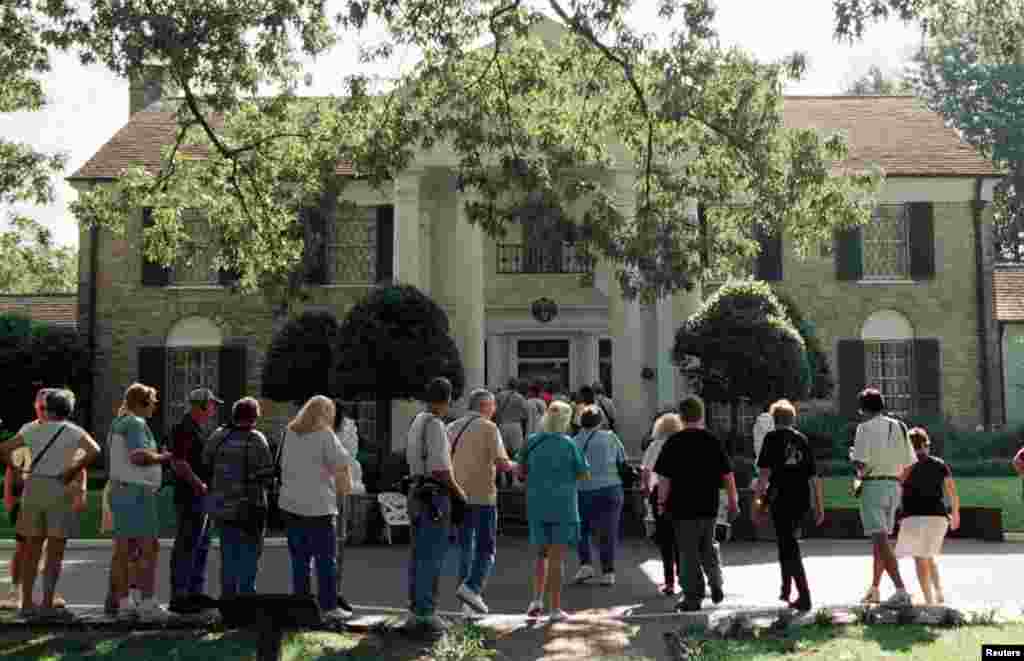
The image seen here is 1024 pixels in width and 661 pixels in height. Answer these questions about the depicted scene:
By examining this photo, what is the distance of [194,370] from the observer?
92.4ft

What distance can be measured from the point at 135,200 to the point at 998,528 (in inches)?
523

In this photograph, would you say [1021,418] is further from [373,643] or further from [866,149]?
[373,643]

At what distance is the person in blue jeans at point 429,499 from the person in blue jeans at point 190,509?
1769 mm

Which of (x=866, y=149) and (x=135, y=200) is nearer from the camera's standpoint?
(x=135, y=200)

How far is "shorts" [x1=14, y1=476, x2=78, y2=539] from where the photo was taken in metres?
9.41

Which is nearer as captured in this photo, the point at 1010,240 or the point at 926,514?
the point at 926,514

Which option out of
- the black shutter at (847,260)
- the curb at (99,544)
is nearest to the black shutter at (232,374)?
the curb at (99,544)

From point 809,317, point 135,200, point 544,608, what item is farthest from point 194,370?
point 544,608

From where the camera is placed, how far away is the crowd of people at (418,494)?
353 inches

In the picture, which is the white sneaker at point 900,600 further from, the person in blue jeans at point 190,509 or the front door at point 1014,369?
the front door at point 1014,369

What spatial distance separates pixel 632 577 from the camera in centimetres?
1273

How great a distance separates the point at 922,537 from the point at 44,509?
7255 millimetres

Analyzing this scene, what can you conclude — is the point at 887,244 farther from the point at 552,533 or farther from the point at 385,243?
the point at 552,533

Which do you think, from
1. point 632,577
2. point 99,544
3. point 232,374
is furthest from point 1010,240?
point 99,544
